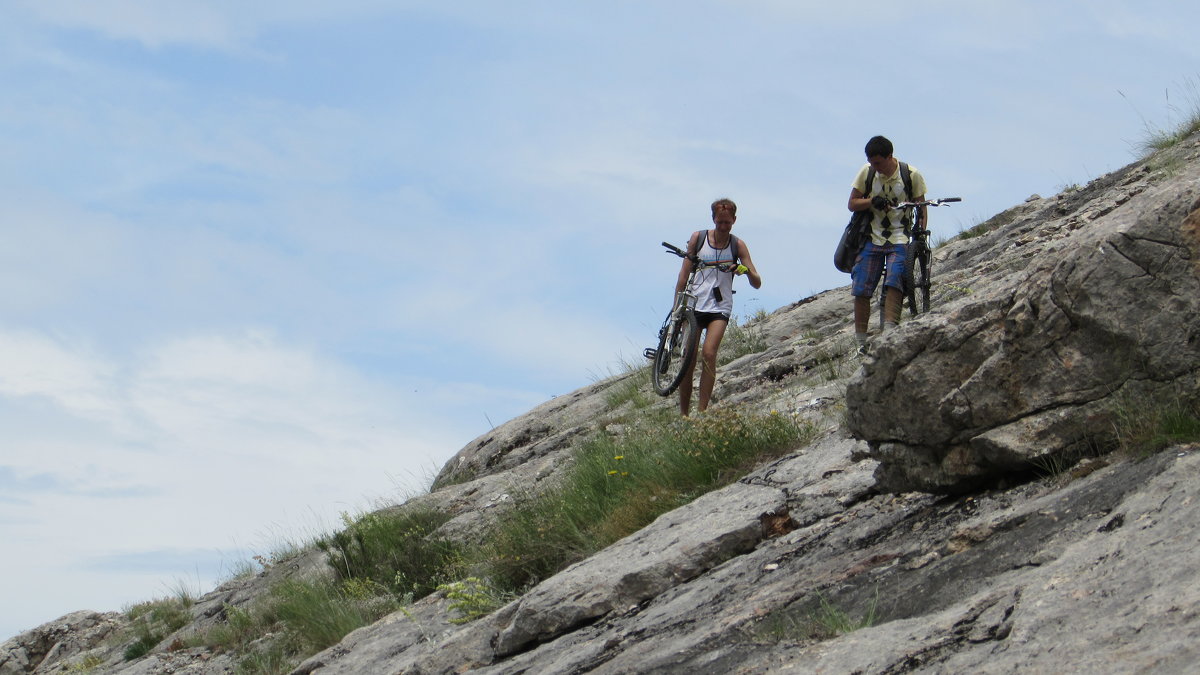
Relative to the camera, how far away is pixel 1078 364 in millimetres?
4762

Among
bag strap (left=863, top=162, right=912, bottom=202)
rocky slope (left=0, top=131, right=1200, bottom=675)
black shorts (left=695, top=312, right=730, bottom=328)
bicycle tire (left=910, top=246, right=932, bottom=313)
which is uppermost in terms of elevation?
bag strap (left=863, top=162, right=912, bottom=202)

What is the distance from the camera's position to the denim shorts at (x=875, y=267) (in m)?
9.69

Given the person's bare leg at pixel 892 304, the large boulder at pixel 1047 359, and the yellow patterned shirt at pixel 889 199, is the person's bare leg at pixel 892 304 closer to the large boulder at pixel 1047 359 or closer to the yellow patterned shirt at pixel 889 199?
the yellow patterned shirt at pixel 889 199

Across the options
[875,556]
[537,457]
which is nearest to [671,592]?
[875,556]

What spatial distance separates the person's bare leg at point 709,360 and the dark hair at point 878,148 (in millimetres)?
Result: 1830

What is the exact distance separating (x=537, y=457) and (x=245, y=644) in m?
3.69

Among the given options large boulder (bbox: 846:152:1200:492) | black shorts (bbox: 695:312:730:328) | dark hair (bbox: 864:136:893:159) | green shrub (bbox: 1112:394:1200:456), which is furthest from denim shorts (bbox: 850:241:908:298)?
green shrub (bbox: 1112:394:1200:456)

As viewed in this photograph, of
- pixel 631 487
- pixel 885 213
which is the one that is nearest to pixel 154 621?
pixel 631 487

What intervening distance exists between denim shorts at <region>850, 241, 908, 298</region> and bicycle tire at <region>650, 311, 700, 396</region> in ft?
4.53

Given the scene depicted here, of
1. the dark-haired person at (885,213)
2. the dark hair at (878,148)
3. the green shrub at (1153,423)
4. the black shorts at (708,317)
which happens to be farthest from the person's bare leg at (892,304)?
the green shrub at (1153,423)

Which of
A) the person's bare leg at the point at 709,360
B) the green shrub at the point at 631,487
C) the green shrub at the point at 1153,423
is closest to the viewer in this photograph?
the green shrub at the point at 1153,423

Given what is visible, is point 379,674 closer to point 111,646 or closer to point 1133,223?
point 1133,223

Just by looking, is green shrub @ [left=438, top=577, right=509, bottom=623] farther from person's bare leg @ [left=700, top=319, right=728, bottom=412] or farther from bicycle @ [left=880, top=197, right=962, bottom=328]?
bicycle @ [left=880, top=197, right=962, bottom=328]

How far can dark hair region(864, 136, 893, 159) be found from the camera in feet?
31.7
